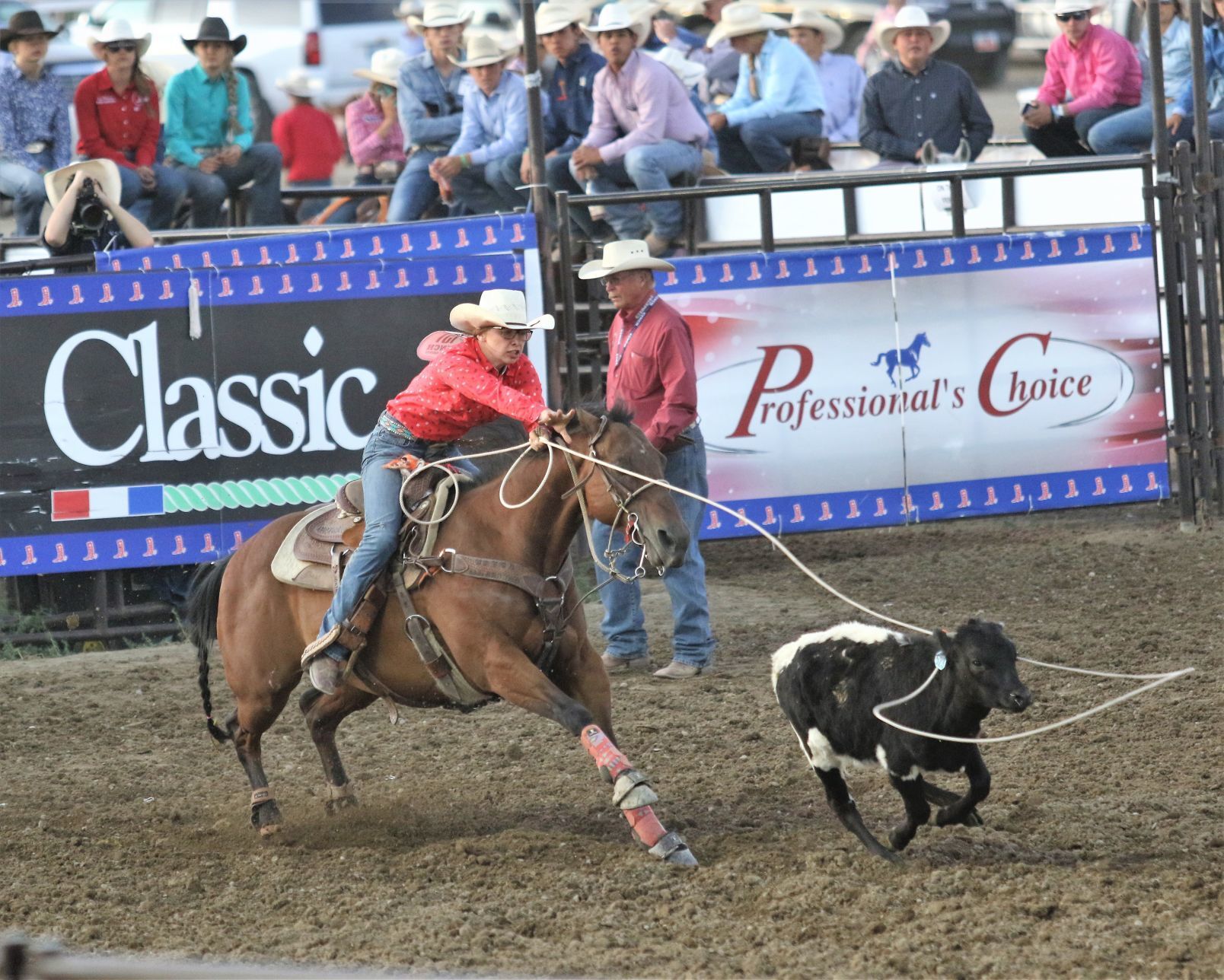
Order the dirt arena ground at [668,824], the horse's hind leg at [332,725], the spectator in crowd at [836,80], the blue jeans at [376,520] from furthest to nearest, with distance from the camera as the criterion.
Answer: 1. the spectator in crowd at [836,80]
2. the horse's hind leg at [332,725]
3. the blue jeans at [376,520]
4. the dirt arena ground at [668,824]

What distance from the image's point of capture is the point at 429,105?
12953 millimetres

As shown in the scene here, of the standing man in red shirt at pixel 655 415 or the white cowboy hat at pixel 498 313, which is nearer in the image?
the white cowboy hat at pixel 498 313

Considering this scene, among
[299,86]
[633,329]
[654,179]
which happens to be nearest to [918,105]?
[654,179]

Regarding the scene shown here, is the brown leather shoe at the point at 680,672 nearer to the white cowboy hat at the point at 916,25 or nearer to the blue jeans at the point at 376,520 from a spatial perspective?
the blue jeans at the point at 376,520

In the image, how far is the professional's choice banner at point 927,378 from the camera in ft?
35.4

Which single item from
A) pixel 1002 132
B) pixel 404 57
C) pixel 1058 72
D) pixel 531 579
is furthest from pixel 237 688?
pixel 1002 132

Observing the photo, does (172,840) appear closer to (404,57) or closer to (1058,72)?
(1058,72)

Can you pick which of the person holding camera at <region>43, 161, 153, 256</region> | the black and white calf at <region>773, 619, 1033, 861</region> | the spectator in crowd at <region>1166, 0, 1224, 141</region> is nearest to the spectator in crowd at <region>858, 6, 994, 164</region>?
the spectator in crowd at <region>1166, 0, 1224, 141</region>

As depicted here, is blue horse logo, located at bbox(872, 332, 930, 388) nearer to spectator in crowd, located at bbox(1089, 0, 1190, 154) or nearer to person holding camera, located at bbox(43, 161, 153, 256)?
spectator in crowd, located at bbox(1089, 0, 1190, 154)

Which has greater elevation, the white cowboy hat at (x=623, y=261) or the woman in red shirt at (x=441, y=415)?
the white cowboy hat at (x=623, y=261)

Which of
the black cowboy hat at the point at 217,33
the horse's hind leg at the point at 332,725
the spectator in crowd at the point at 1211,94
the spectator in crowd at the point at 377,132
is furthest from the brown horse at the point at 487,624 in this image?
the spectator in crowd at the point at 377,132

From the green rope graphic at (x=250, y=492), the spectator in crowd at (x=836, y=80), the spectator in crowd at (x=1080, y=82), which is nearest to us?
the green rope graphic at (x=250, y=492)

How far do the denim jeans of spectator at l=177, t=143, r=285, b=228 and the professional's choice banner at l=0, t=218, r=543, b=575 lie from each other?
2.95 meters

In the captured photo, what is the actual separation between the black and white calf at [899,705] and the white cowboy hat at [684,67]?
8558 millimetres
